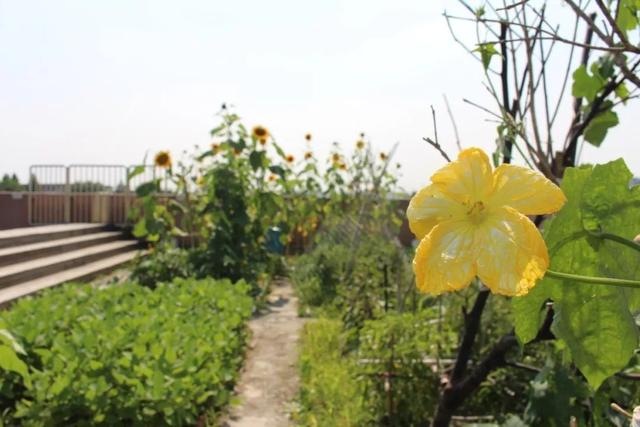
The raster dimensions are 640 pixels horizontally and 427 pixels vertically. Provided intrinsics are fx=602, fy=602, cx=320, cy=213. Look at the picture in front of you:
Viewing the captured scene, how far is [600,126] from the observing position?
1.24m

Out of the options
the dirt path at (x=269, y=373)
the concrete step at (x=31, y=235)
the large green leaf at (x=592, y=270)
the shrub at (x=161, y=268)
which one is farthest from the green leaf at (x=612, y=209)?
the concrete step at (x=31, y=235)

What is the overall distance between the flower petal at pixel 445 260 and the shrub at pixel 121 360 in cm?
217

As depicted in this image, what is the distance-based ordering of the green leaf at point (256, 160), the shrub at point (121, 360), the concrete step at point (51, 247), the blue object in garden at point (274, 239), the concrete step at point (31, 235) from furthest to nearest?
the blue object in garden at point (274, 239) < the concrete step at point (31, 235) < the green leaf at point (256, 160) < the concrete step at point (51, 247) < the shrub at point (121, 360)

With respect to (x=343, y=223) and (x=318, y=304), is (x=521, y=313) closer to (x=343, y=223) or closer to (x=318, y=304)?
(x=318, y=304)

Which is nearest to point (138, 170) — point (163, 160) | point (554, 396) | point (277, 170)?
point (163, 160)

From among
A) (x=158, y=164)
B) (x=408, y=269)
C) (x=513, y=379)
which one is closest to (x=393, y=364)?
(x=513, y=379)

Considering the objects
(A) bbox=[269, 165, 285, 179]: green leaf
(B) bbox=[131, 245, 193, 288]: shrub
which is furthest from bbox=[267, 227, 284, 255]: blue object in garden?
(B) bbox=[131, 245, 193, 288]: shrub

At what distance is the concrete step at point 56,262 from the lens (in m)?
6.11

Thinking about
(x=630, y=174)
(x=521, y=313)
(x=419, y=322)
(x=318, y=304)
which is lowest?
(x=318, y=304)

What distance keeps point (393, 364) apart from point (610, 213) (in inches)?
94.3

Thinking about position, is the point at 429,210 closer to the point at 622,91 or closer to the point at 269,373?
the point at 622,91

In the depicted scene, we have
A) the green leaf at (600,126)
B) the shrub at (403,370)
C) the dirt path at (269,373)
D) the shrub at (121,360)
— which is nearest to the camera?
the green leaf at (600,126)

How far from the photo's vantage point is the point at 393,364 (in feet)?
Answer: 9.29

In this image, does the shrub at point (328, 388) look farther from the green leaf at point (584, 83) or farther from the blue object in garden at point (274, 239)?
the blue object in garden at point (274, 239)
